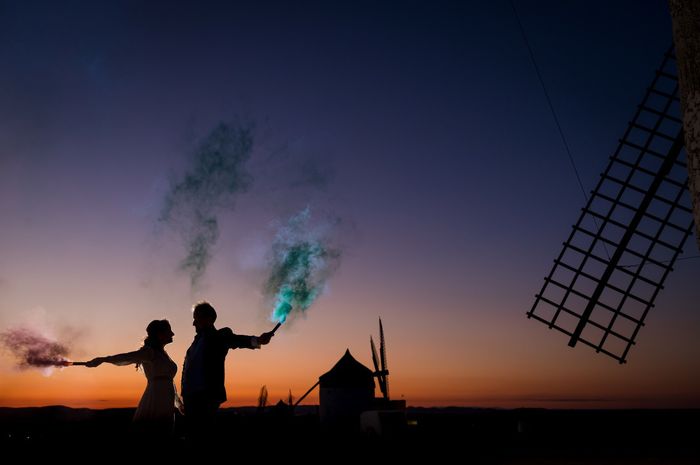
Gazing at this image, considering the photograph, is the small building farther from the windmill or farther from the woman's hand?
the woman's hand

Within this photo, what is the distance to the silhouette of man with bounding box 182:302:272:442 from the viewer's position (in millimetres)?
5266

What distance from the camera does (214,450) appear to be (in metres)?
5.09

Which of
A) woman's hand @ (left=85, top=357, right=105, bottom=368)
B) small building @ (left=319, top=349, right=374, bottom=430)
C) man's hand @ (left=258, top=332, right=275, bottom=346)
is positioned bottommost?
small building @ (left=319, top=349, right=374, bottom=430)

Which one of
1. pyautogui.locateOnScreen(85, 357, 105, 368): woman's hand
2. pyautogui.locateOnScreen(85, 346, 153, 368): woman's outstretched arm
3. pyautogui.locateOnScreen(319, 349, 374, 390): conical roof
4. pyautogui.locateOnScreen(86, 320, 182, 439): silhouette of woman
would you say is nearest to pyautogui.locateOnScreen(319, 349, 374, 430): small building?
pyautogui.locateOnScreen(319, 349, 374, 390): conical roof

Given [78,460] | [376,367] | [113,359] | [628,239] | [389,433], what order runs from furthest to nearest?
1. [376,367]
2. [389,433]
3. [628,239]
4. [78,460]
5. [113,359]

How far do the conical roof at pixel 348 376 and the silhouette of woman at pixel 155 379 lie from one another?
20.6 meters

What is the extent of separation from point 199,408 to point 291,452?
23.3 ft

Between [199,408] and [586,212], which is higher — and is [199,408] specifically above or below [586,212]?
below

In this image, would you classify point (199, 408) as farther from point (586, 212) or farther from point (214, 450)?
point (586, 212)

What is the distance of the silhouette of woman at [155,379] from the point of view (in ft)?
18.2

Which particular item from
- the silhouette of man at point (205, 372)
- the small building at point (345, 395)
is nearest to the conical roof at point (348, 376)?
the small building at point (345, 395)

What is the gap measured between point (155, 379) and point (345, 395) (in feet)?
67.4

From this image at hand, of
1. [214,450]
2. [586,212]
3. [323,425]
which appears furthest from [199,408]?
[323,425]

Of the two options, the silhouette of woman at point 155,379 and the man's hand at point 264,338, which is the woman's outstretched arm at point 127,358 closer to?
the silhouette of woman at point 155,379
